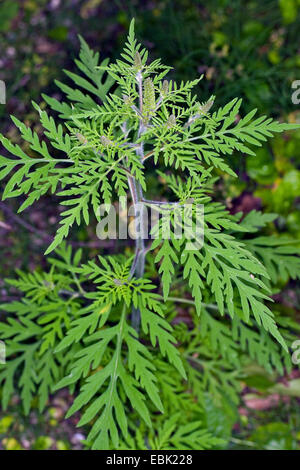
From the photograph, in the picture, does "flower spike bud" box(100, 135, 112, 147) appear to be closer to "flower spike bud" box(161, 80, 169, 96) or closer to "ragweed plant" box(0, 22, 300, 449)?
"ragweed plant" box(0, 22, 300, 449)

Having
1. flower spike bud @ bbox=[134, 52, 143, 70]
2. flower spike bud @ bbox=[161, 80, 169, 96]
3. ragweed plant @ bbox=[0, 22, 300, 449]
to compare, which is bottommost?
ragweed plant @ bbox=[0, 22, 300, 449]

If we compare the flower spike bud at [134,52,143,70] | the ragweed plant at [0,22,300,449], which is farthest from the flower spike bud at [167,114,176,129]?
the flower spike bud at [134,52,143,70]

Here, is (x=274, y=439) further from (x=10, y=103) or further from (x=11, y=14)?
(x=11, y=14)

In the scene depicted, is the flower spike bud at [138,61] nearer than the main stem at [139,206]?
Yes

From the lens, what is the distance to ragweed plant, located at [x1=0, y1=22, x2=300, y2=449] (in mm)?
1152

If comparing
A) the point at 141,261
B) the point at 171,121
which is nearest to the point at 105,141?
the point at 171,121

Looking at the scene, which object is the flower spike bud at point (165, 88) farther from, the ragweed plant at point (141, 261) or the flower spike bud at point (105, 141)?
the flower spike bud at point (105, 141)

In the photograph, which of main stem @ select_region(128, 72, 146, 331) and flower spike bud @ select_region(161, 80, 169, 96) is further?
main stem @ select_region(128, 72, 146, 331)

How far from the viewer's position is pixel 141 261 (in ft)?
5.17

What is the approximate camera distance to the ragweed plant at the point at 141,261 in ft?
3.78

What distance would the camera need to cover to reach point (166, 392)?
1.69m

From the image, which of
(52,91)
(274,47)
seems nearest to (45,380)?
(52,91)

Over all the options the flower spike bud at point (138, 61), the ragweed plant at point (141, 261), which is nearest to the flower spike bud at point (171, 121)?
the ragweed plant at point (141, 261)

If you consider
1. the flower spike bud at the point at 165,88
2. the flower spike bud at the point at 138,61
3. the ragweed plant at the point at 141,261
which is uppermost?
the flower spike bud at the point at 138,61
